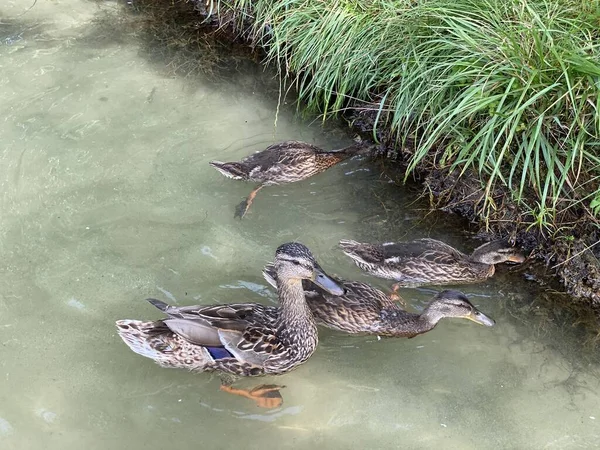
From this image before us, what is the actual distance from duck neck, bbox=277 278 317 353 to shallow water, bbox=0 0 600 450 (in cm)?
20

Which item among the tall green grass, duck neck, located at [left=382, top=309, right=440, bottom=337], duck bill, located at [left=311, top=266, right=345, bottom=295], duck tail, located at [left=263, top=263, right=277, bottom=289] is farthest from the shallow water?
the tall green grass

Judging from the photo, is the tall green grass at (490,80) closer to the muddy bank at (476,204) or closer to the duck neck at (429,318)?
the muddy bank at (476,204)

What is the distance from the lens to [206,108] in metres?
5.82

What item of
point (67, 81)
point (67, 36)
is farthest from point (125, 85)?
Answer: point (67, 36)

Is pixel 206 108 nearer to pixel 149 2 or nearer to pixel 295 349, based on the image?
pixel 149 2

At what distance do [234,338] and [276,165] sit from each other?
1.82 m

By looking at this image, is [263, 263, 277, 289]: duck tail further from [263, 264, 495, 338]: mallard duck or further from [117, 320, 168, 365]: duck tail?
[117, 320, 168, 365]: duck tail

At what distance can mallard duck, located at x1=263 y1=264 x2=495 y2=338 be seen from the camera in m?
3.90

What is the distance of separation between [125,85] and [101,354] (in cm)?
318

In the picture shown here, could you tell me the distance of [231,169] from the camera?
488cm

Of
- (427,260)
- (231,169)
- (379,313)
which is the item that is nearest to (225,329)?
(379,313)

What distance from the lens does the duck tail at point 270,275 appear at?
158 inches

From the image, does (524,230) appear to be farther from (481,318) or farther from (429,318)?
(429,318)

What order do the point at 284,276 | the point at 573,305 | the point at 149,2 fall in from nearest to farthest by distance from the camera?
1. the point at 284,276
2. the point at 573,305
3. the point at 149,2
